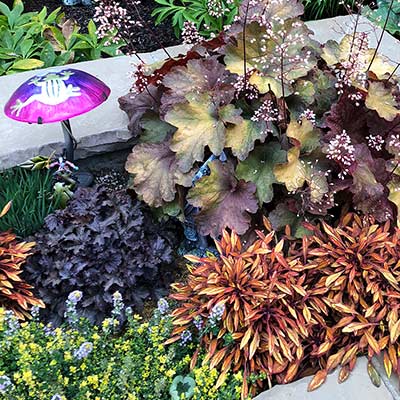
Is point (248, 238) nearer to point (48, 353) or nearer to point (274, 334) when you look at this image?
point (274, 334)

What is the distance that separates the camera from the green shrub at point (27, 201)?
105 inches

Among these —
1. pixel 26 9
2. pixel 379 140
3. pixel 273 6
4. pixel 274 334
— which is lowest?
pixel 26 9

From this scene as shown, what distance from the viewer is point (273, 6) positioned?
281 cm

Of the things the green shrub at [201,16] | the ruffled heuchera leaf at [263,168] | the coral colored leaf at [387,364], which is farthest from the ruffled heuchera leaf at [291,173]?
the green shrub at [201,16]

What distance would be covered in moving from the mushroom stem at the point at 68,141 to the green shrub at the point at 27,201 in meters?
0.13

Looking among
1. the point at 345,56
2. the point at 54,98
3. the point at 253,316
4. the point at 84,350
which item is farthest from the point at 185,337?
the point at 345,56

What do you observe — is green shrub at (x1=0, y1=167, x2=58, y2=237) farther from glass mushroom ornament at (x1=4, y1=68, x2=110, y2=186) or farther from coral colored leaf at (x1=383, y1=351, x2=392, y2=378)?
coral colored leaf at (x1=383, y1=351, x2=392, y2=378)

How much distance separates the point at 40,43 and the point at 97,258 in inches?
74.8

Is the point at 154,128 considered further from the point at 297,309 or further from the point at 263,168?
the point at 297,309

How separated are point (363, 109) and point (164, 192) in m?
0.91

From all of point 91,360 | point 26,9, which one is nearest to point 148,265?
point 91,360

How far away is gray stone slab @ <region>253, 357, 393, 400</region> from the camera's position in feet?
6.66

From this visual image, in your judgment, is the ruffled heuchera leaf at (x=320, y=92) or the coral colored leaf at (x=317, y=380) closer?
the coral colored leaf at (x=317, y=380)

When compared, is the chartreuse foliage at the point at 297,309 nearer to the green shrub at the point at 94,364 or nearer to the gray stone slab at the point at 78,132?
the green shrub at the point at 94,364
